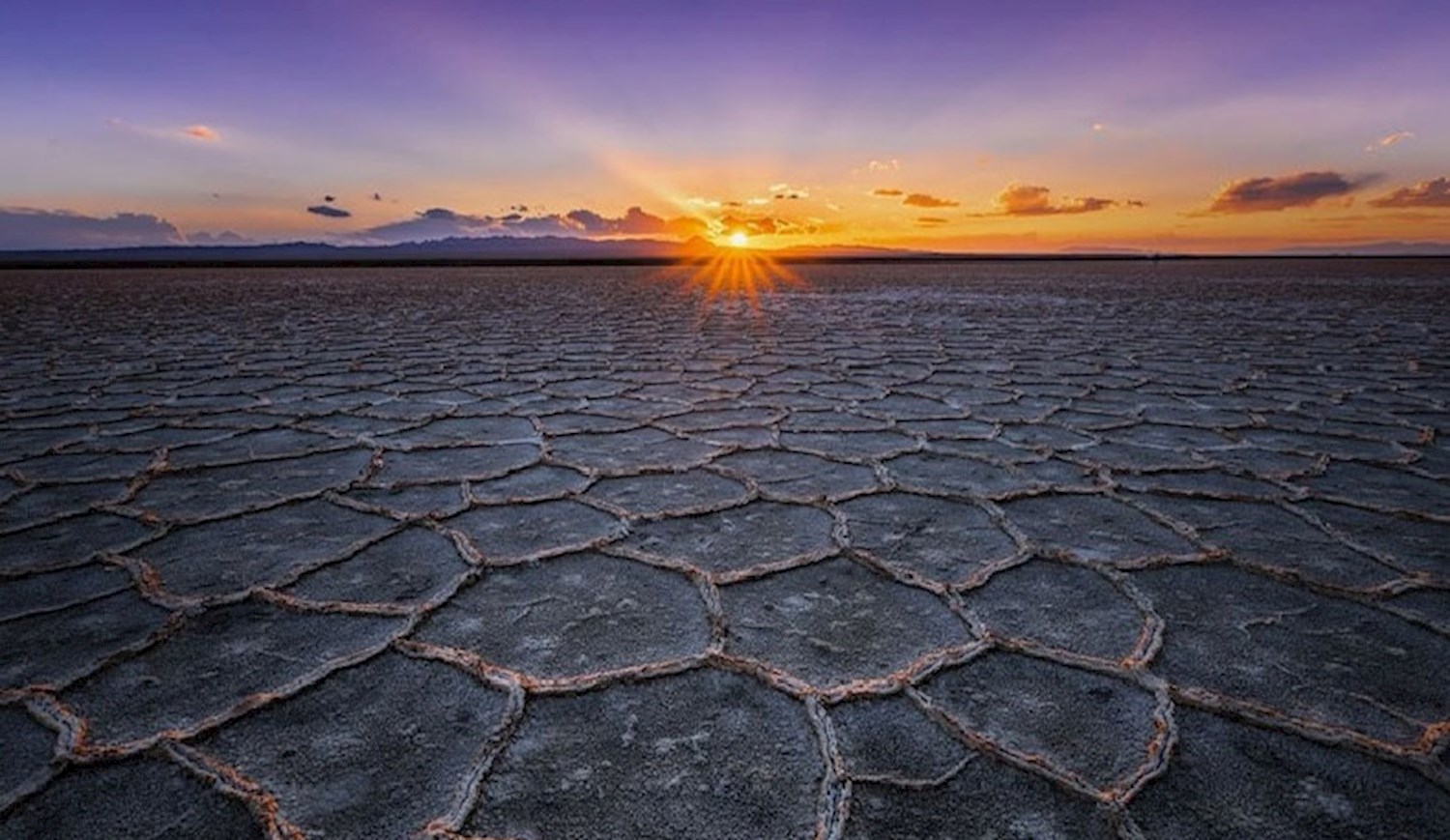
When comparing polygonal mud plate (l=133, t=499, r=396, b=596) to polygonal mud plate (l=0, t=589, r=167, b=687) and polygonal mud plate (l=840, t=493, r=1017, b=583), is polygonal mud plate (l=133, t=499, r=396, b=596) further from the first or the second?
polygonal mud plate (l=840, t=493, r=1017, b=583)

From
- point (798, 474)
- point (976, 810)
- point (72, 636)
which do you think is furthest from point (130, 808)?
point (798, 474)

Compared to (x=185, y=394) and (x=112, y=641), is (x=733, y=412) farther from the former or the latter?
(x=185, y=394)

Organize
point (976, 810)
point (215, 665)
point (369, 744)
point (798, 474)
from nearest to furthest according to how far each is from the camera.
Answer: point (976, 810) < point (369, 744) < point (215, 665) < point (798, 474)

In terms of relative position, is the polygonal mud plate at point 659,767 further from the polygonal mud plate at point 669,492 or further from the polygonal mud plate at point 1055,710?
the polygonal mud plate at point 669,492

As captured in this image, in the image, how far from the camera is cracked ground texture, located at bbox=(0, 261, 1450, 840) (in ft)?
3.02

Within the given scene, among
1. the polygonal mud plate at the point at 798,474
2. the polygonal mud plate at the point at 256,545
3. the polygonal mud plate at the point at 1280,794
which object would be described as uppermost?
the polygonal mud plate at the point at 256,545

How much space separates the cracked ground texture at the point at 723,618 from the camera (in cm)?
92

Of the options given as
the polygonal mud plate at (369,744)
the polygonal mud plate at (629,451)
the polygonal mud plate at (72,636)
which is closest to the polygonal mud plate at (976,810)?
the polygonal mud plate at (369,744)

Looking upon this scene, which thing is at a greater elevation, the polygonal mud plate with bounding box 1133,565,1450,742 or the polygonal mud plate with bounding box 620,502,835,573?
the polygonal mud plate with bounding box 620,502,835,573

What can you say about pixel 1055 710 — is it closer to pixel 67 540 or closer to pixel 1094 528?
pixel 1094 528

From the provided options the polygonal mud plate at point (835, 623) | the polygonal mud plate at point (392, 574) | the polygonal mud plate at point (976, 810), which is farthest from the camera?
the polygonal mud plate at point (392, 574)

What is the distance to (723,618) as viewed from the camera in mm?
1344

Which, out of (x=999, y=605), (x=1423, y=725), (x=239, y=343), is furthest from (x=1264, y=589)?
(x=239, y=343)

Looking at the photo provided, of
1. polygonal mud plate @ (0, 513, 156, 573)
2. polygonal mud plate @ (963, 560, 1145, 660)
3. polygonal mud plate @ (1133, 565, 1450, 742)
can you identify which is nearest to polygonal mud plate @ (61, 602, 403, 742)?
polygonal mud plate @ (0, 513, 156, 573)
